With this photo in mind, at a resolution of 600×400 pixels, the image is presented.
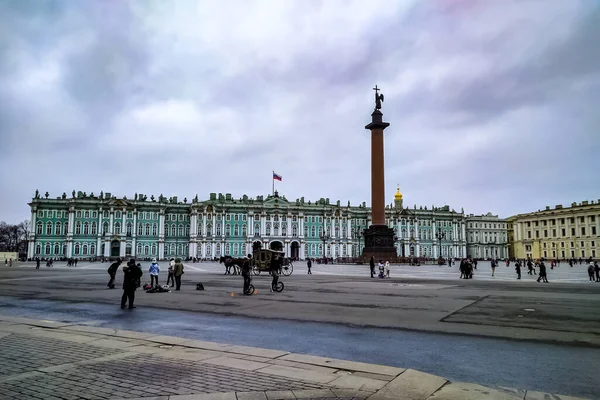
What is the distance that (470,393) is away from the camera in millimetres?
5566

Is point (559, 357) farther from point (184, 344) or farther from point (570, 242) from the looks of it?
point (570, 242)

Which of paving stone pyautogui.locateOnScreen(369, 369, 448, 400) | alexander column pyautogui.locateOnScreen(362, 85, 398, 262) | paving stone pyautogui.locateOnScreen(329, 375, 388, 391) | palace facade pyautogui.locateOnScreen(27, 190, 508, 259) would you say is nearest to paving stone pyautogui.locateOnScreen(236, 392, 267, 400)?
paving stone pyautogui.locateOnScreen(329, 375, 388, 391)

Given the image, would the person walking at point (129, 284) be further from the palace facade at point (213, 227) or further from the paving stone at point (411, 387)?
the palace facade at point (213, 227)

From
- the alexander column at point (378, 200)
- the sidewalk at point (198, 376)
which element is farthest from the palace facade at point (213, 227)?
the sidewalk at point (198, 376)

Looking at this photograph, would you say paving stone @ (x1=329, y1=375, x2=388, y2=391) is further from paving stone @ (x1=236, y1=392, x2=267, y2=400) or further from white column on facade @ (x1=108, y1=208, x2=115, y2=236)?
white column on facade @ (x1=108, y1=208, x2=115, y2=236)

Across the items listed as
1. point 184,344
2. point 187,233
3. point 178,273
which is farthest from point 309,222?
point 184,344

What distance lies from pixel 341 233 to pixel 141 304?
105 meters

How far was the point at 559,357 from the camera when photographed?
778cm

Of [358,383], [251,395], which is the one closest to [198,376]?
[251,395]

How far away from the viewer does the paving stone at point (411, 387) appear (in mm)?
5359

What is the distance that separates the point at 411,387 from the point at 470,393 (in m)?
0.71

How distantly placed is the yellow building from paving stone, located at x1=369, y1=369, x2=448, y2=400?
4886 inches

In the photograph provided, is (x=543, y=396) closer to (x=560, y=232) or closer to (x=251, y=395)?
(x=251, y=395)

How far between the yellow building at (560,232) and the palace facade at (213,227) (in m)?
18.8
